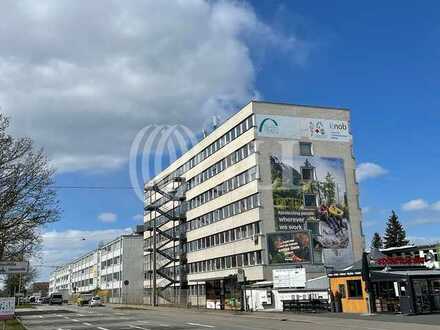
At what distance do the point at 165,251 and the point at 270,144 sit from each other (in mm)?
36477

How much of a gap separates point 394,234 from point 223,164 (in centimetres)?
4720

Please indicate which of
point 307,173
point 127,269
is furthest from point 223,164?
point 127,269

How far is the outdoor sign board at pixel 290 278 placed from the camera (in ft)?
142

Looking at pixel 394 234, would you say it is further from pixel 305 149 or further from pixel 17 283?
pixel 17 283

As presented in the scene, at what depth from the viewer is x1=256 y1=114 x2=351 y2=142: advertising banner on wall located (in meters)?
58.7

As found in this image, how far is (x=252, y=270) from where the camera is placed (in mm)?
56531

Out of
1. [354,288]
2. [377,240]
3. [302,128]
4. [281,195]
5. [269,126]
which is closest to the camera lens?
[354,288]

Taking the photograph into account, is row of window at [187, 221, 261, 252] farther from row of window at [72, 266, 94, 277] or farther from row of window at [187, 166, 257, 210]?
row of window at [72, 266, 94, 277]

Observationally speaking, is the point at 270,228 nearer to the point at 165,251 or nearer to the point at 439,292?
the point at 439,292

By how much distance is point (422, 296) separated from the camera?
1260 inches

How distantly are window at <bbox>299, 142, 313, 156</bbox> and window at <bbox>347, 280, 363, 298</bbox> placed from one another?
23770mm

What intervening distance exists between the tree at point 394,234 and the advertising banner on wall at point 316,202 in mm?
43698

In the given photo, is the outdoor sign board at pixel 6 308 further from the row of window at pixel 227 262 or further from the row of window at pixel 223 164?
the row of window at pixel 223 164

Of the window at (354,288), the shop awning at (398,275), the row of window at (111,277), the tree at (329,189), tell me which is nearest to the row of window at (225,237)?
the tree at (329,189)
